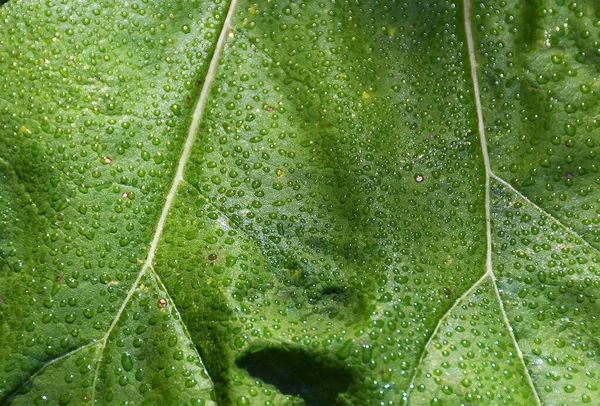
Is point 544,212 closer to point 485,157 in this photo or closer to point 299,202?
point 485,157

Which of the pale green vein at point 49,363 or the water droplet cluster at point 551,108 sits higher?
the water droplet cluster at point 551,108

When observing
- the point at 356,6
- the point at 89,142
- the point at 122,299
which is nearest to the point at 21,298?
the point at 122,299

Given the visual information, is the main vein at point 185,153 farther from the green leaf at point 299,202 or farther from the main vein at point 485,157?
the main vein at point 485,157

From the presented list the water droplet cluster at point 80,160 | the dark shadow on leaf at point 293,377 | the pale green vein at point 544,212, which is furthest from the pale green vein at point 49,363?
the pale green vein at point 544,212

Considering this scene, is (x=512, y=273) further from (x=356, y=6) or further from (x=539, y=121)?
(x=356, y=6)

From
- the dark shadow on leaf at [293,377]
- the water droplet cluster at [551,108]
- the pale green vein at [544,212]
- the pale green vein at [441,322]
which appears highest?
the water droplet cluster at [551,108]

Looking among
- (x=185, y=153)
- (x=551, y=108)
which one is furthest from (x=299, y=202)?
(x=551, y=108)

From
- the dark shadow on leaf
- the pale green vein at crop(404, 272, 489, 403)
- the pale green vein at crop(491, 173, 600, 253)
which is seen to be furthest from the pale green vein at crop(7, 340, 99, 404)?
the pale green vein at crop(491, 173, 600, 253)

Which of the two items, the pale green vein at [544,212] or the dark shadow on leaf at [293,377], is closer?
the dark shadow on leaf at [293,377]
